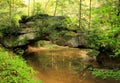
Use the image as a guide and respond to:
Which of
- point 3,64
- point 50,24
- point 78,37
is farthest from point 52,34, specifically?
point 3,64

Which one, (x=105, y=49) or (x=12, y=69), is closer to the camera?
(x=12, y=69)

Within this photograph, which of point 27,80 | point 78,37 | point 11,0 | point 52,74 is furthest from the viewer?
point 11,0

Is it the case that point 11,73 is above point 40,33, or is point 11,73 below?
below

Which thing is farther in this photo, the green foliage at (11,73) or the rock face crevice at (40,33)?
the rock face crevice at (40,33)

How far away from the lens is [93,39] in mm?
21672

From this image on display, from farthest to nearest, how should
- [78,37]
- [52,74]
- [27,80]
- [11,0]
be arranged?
[11,0], [78,37], [52,74], [27,80]

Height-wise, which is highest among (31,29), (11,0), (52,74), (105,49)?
(11,0)

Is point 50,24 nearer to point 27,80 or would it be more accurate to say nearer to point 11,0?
point 11,0

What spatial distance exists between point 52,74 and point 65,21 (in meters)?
8.74

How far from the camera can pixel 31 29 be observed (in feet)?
82.0

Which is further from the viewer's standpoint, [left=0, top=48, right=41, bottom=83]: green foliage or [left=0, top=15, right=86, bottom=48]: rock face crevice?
[left=0, top=15, right=86, bottom=48]: rock face crevice

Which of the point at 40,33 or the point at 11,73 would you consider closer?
the point at 11,73

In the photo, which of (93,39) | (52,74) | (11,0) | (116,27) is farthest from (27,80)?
(11,0)

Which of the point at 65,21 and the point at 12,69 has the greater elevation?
the point at 65,21
